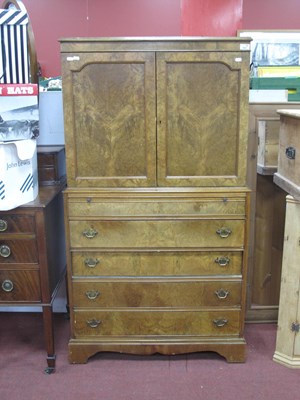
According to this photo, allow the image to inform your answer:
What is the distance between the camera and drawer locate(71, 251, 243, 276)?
2.24 metres

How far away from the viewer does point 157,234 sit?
2213mm

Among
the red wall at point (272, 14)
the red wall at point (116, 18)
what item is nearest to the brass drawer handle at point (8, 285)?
the red wall at point (116, 18)

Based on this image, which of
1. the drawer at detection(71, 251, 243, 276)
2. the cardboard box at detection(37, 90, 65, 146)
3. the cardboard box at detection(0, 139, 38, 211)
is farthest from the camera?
the cardboard box at detection(37, 90, 65, 146)

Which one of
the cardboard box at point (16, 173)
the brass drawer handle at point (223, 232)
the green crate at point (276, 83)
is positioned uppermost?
the green crate at point (276, 83)

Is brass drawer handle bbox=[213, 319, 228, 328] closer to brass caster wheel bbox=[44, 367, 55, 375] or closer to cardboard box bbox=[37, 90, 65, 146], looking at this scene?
brass caster wheel bbox=[44, 367, 55, 375]

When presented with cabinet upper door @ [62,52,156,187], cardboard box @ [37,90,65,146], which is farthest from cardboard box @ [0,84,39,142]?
cardboard box @ [37,90,65,146]

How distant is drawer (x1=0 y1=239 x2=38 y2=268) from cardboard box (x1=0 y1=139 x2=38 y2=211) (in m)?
0.20

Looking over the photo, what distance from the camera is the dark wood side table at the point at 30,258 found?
212cm

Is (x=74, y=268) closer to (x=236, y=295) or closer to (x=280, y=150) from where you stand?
(x=236, y=295)

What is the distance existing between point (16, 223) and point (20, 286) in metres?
0.33

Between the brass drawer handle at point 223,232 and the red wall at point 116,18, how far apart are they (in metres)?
4.00

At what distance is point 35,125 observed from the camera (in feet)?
6.91

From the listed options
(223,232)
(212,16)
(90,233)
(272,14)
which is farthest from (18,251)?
(272,14)

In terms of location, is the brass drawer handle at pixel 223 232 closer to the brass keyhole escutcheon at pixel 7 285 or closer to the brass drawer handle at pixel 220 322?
the brass drawer handle at pixel 220 322
